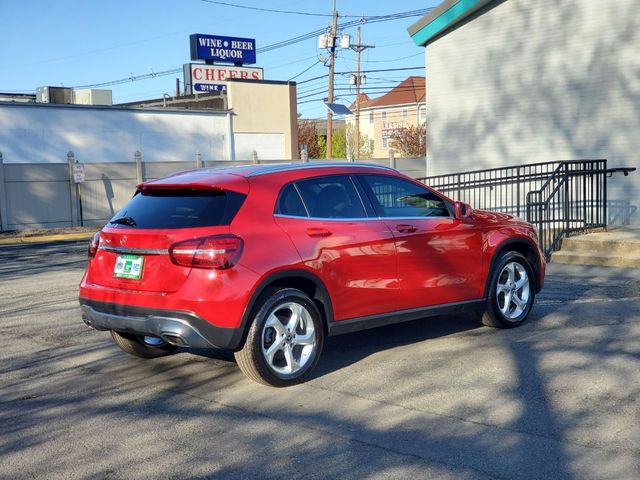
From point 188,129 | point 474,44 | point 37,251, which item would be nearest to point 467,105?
point 474,44

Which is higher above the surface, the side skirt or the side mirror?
the side mirror

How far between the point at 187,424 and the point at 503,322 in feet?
12.4

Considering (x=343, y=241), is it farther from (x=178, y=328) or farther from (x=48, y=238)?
(x=48, y=238)

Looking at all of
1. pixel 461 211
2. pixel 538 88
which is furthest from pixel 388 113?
pixel 461 211

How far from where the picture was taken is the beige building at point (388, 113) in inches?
3278

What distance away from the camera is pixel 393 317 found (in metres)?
7.00

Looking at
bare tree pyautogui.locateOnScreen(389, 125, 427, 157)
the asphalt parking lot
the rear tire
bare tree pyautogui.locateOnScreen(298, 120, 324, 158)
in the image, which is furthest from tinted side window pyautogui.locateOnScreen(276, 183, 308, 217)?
bare tree pyautogui.locateOnScreen(298, 120, 324, 158)

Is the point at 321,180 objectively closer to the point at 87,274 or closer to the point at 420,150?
the point at 87,274

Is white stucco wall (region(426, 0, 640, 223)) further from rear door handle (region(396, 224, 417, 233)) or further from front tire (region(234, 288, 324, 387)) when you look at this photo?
front tire (region(234, 288, 324, 387))

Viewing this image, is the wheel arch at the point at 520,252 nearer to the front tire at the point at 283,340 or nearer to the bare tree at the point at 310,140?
the front tire at the point at 283,340

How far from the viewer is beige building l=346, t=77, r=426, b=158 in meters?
83.2

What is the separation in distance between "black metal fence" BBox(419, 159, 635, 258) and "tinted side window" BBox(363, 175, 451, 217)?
19.1ft

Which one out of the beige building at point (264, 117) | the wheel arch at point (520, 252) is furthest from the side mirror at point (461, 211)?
the beige building at point (264, 117)

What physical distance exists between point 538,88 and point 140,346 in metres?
12.3
